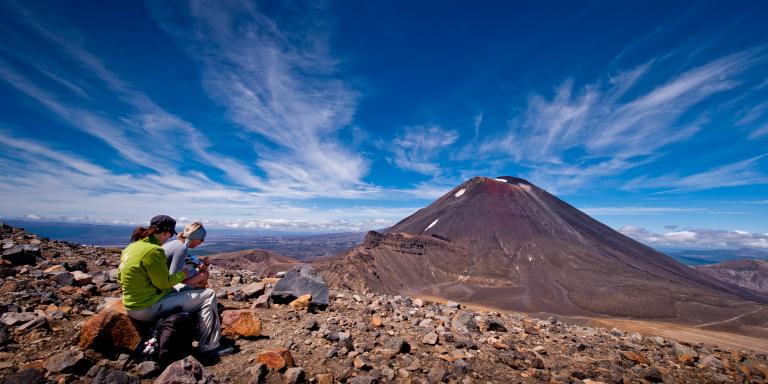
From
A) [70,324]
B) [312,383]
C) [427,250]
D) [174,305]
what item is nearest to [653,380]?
[312,383]

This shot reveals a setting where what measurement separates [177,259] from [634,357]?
28.3ft

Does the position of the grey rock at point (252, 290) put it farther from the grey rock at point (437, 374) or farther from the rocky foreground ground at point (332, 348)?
the grey rock at point (437, 374)

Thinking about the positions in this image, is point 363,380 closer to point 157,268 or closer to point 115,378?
point 115,378

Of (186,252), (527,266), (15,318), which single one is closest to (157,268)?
(186,252)

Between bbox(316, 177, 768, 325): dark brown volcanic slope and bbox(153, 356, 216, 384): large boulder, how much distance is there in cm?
7555

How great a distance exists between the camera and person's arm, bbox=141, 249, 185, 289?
407cm

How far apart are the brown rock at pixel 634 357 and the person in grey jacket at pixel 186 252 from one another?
8.25 m

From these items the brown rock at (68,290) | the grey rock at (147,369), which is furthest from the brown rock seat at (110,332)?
the brown rock at (68,290)

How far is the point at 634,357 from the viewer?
6.49 meters

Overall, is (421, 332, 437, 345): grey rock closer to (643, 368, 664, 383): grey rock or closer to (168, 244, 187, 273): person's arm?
(643, 368, 664, 383): grey rock

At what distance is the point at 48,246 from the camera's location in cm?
1050

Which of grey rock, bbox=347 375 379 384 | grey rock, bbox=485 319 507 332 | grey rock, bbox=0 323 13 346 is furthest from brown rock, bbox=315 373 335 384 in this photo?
grey rock, bbox=485 319 507 332

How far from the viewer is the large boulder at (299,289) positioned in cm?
746

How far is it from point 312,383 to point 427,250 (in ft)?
358
